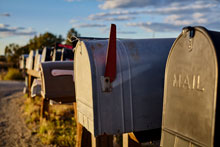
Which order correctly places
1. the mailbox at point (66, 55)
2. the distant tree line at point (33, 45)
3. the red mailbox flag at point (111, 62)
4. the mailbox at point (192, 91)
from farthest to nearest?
the distant tree line at point (33, 45), the mailbox at point (66, 55), the red mailbox flag at point (111, 62), the mailbox at point (192, 91)

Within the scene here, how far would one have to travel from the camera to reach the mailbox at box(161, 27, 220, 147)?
4.66 ft

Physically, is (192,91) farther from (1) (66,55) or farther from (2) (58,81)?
(1) (66,55)

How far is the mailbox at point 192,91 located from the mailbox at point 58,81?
2555 mm

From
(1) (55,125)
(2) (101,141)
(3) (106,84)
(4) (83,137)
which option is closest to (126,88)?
(3) (106,84)

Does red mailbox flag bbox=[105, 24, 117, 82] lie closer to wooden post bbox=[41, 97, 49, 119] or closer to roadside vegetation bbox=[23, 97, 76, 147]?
roadside vegetation bbox=[23, 97, 76, 147]

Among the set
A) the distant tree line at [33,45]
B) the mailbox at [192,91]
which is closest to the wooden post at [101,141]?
the mailbox at [192,91]

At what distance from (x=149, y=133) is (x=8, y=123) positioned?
4670 millimetres

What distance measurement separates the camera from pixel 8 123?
622 centimetres

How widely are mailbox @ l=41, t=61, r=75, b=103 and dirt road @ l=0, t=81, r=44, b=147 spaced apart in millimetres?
1155

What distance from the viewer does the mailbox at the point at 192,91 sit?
1.42 metres

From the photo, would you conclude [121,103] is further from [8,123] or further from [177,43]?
[8,123]

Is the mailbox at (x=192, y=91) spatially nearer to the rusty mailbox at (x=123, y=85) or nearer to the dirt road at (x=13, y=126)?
the rusty mailbox at (x=123, y=85)

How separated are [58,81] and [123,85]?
220cm

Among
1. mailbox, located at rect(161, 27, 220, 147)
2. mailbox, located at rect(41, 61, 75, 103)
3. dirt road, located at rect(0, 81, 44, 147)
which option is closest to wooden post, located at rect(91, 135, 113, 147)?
mailbox, located at rect(161, 27, 220, 147)
